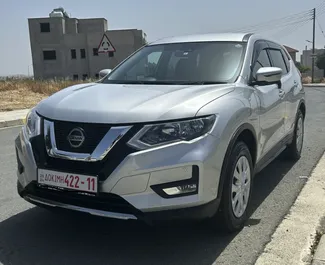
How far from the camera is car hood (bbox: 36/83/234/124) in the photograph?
298 centimetres

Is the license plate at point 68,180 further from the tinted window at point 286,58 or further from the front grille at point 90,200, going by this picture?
the tinted window at point 286,58

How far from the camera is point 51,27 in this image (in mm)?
60219

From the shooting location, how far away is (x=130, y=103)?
10.4 feet

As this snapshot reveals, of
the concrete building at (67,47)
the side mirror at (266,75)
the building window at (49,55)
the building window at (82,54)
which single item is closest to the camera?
the side mirror at (266,75)

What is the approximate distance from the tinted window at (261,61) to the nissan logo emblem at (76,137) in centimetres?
192

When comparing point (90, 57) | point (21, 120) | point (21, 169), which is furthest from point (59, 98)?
point (90, 57)

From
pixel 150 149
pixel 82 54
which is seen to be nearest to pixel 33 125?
pixel 150 149

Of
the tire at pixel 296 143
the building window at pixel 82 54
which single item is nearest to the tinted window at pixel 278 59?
the tire at pixel 296 143

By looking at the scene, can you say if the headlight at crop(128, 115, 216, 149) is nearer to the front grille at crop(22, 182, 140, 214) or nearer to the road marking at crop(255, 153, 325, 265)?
the front grille at crop(22, 182, 140, 214)

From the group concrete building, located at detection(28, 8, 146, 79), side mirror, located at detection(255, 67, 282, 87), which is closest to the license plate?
side mirror, located at detection(255, 67, 282, 87)

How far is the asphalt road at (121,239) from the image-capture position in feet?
10.3

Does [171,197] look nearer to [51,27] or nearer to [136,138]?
[136,138]

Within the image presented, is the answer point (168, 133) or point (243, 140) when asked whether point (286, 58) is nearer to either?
point (243, 140)

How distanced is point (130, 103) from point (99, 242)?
1.20m
